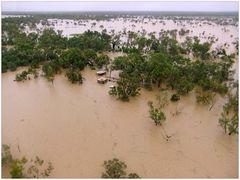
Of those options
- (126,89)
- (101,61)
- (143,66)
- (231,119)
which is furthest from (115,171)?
(101,61)

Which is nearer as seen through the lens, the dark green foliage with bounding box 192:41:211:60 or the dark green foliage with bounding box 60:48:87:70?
the dark green foliage with bounding box 60:48:87:70

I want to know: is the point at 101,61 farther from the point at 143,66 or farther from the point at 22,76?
the point at 22,76

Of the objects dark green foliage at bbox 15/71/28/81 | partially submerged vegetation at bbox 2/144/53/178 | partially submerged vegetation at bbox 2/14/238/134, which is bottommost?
partially submerged vegetation at bbox 2/144/53/178

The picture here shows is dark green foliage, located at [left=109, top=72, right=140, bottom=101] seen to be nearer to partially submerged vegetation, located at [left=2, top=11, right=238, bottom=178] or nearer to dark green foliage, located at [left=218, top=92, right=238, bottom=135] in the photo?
partially submerged vegetation, located at [left=2, top=11, right=238, bottom=178]

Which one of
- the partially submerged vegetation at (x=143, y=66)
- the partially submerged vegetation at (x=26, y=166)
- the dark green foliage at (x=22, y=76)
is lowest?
the partially submerged vegetation at (x=26, y=166)

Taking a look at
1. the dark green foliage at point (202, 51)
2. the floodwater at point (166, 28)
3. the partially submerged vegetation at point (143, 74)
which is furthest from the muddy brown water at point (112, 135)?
the floodwater at point (166, 28)

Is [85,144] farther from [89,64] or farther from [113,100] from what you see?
[89,64]

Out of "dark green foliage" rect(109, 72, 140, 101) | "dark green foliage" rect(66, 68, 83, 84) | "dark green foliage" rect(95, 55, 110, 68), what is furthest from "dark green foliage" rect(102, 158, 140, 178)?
"dark green foliage" rect(95, 55, 110, 68)

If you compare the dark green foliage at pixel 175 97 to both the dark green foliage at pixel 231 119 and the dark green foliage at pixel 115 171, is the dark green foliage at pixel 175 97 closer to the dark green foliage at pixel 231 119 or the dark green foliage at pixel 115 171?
the dark green foliage at pixel 231 119

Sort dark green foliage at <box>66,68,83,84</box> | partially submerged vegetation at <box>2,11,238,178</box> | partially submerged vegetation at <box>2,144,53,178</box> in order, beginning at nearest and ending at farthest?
partially submerged vegetation at <box>2,144,53,178</box>
partially submerged vegetation at <box>2,11,238,178</box>
dark green foliage at <box>66,68,83,84</box>
